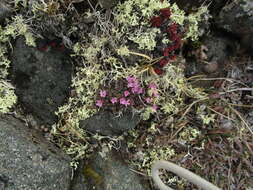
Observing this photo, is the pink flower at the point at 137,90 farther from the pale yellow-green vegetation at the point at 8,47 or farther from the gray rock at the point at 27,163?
the pale yellow-green vegetation at the point at 8,47

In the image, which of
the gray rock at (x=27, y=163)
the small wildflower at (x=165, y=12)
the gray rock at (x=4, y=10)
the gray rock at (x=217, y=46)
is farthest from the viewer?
the gray rock at (x=217, y=46)

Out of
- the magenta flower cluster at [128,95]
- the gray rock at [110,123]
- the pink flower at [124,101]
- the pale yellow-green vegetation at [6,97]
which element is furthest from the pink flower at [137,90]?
the pale yellow-green vegetation at [6,97]

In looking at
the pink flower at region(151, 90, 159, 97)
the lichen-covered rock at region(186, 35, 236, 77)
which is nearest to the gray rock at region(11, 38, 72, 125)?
the pink flower at region(151, 90, 159, 97)

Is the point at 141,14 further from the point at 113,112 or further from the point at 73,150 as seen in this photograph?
the point at 73,150

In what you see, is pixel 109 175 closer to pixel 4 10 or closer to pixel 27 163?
pixel 27 163

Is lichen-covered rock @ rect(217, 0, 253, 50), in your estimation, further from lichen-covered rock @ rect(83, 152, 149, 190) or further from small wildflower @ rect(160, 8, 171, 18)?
lichen-covered rock @ rect(83, 152, 149, 190)

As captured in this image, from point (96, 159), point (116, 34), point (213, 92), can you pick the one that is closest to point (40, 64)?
point (116, 34)

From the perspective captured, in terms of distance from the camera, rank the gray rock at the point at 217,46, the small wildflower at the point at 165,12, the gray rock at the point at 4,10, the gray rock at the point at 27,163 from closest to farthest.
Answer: the gray rock at the point at 27,163, the small wildflower at the point at 165,12, the gray rock at the point at 4,10, the gray rock at the point at 217,46

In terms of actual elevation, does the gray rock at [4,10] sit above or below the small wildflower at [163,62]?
above
